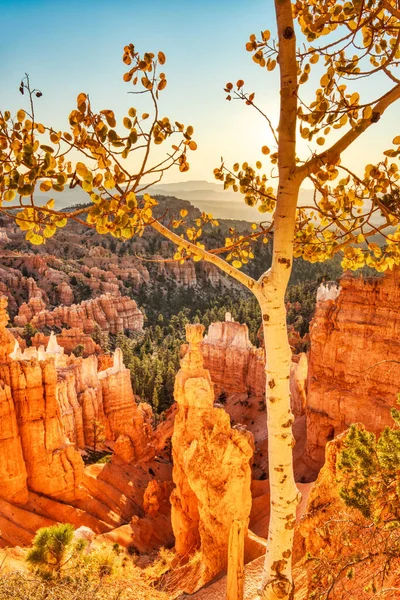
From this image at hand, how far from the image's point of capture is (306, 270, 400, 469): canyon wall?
14789 millimetres

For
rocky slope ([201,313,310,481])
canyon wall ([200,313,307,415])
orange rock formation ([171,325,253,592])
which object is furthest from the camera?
canyon wall ([200,313,307,415])

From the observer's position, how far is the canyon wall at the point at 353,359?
→ 14789 millimetres

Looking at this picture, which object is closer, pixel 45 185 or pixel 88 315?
pixel 45 185

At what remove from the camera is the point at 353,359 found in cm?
1598

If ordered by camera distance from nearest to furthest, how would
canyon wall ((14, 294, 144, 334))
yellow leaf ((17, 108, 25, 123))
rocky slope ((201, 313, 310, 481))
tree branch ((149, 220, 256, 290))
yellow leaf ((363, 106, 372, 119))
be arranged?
yellow leaf ((17, 108, 25, 123))
yellow leaf ((363, 106, 372, 119))
tree branch ((149, 220, 256, 290))
rocky slope ((201, 313, 310, 481))
canyon wall ((14, 294, 144, 334))

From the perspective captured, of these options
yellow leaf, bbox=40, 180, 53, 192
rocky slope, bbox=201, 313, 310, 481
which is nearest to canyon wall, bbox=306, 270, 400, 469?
rocky slope, bbox=201, 313, 310, 481

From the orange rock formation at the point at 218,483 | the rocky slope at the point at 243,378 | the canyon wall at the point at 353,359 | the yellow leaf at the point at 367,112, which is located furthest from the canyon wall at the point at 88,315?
the yellow leaf at the point at 367,112

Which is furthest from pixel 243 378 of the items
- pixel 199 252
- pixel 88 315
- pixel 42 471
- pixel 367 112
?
pixel 367 112

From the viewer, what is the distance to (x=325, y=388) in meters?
16.9

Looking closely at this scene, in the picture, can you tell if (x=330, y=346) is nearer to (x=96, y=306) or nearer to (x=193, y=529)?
(x=193, y=529)

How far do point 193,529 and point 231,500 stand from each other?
133 inches

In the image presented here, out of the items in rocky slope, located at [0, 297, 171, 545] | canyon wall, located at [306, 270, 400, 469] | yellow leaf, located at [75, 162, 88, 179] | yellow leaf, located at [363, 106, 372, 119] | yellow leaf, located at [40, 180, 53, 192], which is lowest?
rocky slope, located at [0, 297, 171, 545]

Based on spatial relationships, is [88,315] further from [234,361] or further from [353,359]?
[353,359]

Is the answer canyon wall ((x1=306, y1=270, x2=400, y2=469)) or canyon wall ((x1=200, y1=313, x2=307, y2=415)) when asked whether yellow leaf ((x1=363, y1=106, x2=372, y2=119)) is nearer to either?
canyon wall ((x1=306, y1=270, x2=400, y2=469))
